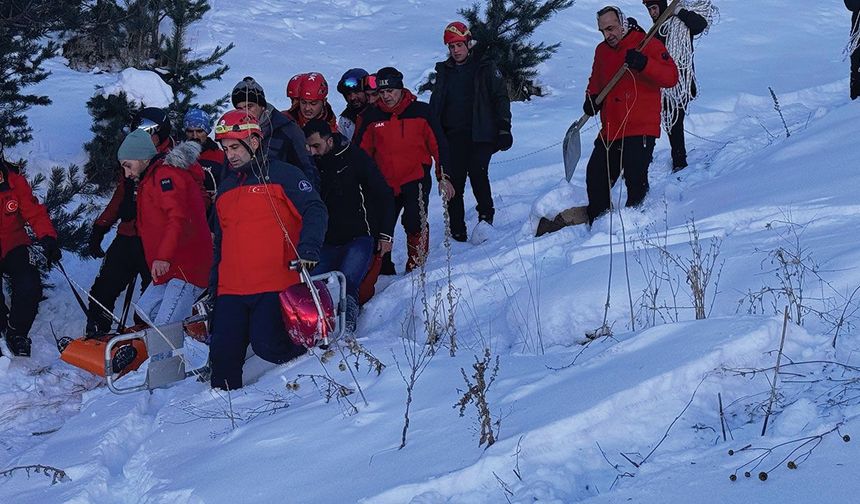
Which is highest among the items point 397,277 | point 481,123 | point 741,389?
point 481,123

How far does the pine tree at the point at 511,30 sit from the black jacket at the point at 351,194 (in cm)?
570

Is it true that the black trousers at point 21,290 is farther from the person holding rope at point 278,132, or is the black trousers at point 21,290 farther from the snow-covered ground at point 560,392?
the person holding rope at point 278,132

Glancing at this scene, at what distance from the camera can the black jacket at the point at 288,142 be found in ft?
20.3

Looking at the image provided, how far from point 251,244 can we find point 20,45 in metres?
3.67

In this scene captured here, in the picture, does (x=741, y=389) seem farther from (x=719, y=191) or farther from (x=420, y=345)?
(x=719, y=191)

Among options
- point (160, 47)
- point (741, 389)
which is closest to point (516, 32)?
point (160, 47)

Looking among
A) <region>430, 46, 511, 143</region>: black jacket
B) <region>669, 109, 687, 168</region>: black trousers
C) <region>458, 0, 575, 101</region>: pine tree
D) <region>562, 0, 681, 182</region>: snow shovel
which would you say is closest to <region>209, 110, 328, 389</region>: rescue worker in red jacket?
<region>562, 0, 681, 182</region>: snow shovel

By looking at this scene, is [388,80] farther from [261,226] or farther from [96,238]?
[96,238]

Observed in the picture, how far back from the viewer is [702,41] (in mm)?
17422

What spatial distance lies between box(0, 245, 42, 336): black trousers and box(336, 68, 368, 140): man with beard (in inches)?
101

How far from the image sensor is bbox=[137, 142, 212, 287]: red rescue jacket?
6.70 metres

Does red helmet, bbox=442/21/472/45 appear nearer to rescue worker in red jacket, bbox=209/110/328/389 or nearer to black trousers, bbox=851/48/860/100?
rescue worker in red jacket, bbox=209/110/328/389

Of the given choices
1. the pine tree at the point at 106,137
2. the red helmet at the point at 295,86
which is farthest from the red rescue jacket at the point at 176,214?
the pine tree at the point at 106,137

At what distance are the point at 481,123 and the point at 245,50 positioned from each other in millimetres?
8145
